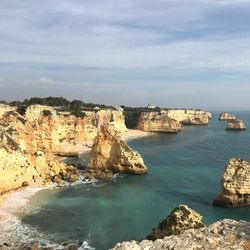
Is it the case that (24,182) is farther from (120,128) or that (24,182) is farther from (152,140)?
(120,128)

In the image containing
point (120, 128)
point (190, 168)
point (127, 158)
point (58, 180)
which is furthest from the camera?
point (120, 128)

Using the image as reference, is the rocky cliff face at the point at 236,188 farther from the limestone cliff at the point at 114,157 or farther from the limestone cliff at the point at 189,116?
the limestone cliff at the point at 189,116

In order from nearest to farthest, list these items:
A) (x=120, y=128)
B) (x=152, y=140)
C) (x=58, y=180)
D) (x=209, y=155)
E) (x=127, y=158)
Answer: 1. (x=58, y=180)
2. (x=127, y=158)
3. (x=209, y=155)
4. (x=152, y=140)
5. (x=120, y=128)

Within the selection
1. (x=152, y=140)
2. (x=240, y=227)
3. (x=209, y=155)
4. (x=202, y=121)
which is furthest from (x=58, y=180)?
(x=202, y=121)

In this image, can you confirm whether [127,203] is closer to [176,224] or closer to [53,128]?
[176,224]

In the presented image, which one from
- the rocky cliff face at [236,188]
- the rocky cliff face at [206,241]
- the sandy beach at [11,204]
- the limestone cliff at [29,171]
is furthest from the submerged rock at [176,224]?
the limestone cliff at [29,171]

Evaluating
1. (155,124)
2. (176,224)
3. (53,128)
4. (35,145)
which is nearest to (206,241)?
(176,224)

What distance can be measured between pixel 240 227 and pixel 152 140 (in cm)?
10042

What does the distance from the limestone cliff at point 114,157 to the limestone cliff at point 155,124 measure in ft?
246

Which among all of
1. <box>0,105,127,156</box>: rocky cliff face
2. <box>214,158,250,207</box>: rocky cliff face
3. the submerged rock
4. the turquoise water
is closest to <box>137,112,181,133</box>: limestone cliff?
<box>0,105,127,156</box>: rocky cliff face

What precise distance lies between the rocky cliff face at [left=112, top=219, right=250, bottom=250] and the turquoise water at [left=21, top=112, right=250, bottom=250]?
21.3m

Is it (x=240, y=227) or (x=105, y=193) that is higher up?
(x=240, y=227)

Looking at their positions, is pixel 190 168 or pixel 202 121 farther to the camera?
pixel 202 121

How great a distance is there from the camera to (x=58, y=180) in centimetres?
5356
